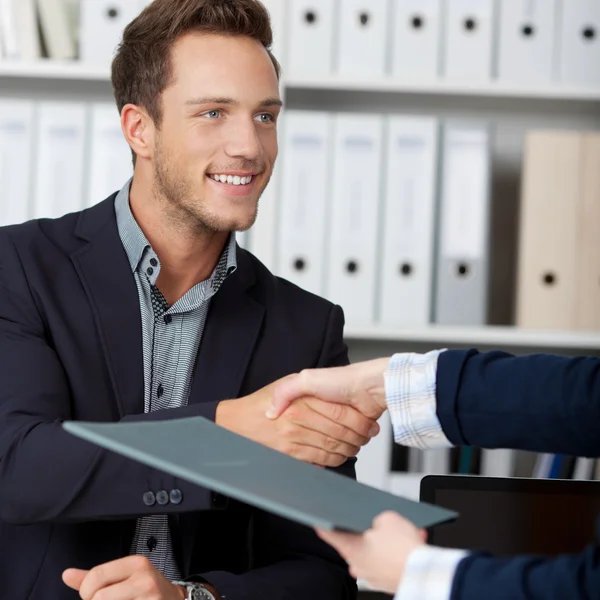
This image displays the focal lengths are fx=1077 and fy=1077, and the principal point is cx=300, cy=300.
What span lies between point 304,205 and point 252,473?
137cm

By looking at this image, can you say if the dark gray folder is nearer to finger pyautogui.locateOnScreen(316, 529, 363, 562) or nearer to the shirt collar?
finger pyautogui.locateOnScreen(316, 529, 363, 562)

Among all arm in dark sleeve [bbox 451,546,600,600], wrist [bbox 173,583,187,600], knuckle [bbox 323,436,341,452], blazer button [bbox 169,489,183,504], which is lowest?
wrist [bbox 173,583,187,600]

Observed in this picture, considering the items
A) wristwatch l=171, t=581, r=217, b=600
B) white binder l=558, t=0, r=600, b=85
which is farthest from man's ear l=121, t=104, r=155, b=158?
white binder l=558, t=0, r=600, b=85

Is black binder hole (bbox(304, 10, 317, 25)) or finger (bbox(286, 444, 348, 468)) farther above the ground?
black binder hole (bbox(304, 10, 317, 25))

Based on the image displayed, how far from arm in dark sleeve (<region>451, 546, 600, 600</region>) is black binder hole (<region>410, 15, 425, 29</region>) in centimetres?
163

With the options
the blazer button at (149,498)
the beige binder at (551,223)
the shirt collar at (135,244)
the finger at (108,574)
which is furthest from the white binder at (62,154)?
the finger at (108,574)

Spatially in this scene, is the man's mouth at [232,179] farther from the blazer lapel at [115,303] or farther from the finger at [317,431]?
the finger at [317,431]

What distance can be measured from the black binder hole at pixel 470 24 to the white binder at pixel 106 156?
0.76 metres

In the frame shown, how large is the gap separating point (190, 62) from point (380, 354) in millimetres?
1051

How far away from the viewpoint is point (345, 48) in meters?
2.30

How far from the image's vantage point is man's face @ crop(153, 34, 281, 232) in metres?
1.72

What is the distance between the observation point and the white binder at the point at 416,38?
226 cm

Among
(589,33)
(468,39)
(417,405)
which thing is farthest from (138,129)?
(589,33)

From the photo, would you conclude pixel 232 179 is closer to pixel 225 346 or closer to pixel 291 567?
pixel 225 346
